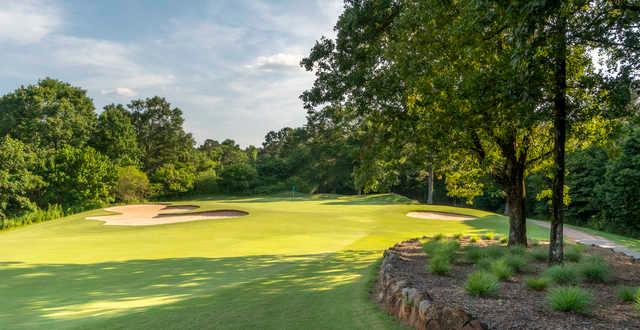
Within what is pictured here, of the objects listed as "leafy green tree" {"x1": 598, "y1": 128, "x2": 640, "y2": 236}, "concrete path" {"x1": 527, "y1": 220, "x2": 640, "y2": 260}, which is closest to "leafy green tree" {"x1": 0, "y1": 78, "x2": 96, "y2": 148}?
"concrete path" {"x1": 527, "y1": 220, "x2": 640, "y2": 260}

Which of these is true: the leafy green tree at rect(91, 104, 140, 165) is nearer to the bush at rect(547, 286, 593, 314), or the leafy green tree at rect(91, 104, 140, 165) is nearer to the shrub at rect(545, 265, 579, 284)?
the shrub at rect(545, 265, 579, 284)

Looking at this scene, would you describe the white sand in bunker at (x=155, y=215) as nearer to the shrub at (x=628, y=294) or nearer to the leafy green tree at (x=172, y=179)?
the leafy green tree at (x=172, y=179)

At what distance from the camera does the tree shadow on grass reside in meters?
5.39

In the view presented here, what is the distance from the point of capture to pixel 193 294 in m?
7.18

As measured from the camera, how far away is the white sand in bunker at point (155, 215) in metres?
22.2

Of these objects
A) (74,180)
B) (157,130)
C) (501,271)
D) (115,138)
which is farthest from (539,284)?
(157,130)

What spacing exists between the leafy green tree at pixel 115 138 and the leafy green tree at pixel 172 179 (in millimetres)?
3389

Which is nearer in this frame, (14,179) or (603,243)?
(603,243)

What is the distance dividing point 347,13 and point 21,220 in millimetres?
30158

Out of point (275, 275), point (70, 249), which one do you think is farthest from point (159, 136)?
point (275, 275)

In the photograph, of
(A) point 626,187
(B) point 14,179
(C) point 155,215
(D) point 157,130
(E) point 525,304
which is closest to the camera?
(E) point 525,304

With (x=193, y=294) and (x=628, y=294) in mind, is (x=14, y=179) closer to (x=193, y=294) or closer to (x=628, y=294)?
(x=193, y=294)

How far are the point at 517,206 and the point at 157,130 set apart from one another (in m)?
51.8

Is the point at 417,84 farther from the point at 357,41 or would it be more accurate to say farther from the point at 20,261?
the point at 20,261
